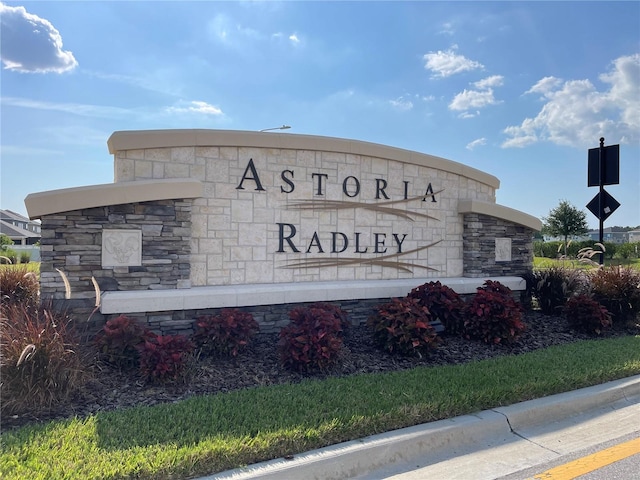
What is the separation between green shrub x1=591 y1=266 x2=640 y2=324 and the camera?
30.8 ft

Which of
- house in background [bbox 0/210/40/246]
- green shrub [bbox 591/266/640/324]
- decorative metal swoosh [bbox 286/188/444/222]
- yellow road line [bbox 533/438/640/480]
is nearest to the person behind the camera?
yellow road line [bbox 533/438/640/480]

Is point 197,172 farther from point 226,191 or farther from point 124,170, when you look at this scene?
point 124,170

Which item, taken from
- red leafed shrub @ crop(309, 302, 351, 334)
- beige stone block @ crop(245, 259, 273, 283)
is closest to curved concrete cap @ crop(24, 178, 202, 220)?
beige stone block @ crop(245, 259, 273, 283)

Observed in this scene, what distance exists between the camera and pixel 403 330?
6637mm

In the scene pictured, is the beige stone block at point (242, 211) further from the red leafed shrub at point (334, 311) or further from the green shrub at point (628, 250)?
the green shrub at point (628, 250)

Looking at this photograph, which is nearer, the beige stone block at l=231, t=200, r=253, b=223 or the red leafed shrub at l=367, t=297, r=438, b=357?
the red leafed shrub at l=367, t=297, r=438, b=357

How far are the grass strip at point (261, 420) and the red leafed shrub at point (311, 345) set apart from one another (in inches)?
15.6

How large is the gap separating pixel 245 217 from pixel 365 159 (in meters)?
2.68

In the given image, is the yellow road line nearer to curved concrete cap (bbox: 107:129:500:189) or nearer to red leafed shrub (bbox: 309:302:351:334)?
red leafed shrub (bbox: 309:302:351:334)

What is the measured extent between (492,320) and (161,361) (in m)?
5.04

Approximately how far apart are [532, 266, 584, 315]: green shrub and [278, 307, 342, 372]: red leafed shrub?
6.03 metres

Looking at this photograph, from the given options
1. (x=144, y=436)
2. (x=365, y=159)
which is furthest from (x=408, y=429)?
(x=365, y=159)

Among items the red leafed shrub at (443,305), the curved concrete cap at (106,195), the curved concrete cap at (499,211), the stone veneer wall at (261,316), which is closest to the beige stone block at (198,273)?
the stone veneer wall at (261,316)

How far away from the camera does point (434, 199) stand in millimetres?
9867
